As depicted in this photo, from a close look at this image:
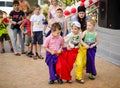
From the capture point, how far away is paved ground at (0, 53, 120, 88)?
6476 mm

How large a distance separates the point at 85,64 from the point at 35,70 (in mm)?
1379

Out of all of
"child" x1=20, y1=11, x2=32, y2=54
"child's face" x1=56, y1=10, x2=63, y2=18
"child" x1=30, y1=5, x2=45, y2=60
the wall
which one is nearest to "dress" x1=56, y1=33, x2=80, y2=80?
"child's face" x1=56, y1=10, x2=63, y2=18

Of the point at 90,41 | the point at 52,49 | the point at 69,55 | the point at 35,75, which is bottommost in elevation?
the point at 35,75

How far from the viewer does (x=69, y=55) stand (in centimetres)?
664

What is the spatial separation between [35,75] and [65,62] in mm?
966

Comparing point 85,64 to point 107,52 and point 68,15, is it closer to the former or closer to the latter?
point 107,52

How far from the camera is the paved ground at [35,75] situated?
255 inches

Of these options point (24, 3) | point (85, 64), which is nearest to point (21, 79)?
point (85, 64)

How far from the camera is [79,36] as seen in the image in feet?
22.2

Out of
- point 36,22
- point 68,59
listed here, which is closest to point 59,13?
point 68,59

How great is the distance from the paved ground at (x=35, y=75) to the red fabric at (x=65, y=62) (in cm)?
20

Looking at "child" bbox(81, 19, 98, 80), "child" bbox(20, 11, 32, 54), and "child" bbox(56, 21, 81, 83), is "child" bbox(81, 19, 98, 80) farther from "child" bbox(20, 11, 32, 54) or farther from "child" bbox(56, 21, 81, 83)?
"child" bbox(20, 11, 32, 54)

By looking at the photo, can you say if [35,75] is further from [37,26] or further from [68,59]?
[37,26]

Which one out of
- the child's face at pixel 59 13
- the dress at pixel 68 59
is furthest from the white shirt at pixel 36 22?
the dress at pixel 68 59
